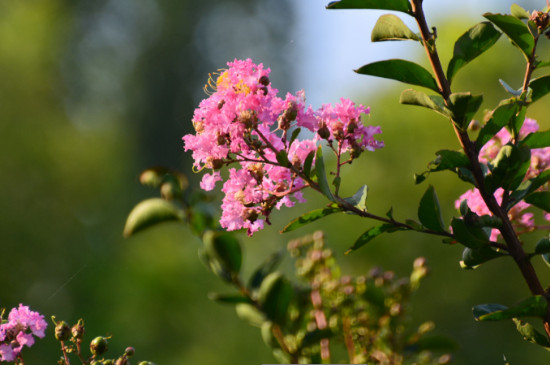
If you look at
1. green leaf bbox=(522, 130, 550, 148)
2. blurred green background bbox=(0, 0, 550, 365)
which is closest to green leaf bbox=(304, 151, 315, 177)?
green leaf bbox=(522, 130, 550, 148)

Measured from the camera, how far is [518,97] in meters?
0.66

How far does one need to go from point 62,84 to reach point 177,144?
1.90m

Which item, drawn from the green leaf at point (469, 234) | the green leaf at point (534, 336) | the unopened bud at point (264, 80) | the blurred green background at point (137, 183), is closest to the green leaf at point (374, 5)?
the unopened bud at point (264, 80)

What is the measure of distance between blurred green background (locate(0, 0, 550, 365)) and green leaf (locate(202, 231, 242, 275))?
Result: 4400 mm

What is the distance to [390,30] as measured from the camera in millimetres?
696

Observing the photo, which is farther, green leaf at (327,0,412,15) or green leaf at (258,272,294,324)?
green leaf at (327,0,412,15)

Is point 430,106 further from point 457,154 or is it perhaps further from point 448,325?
point 448,325

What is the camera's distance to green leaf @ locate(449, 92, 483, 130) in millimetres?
618

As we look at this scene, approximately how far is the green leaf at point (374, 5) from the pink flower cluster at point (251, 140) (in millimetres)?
118

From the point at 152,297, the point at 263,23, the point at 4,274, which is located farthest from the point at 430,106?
the point at 263,23

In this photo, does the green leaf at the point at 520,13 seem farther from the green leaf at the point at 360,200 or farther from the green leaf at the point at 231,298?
the green leaf at the point at 231,298

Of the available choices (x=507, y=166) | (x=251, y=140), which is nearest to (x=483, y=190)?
(x=507, y=166)

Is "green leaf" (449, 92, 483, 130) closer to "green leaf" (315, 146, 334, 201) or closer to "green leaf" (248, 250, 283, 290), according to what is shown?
"green leaf" (315, 146, 334, 201)

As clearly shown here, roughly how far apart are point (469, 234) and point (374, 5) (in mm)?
254
